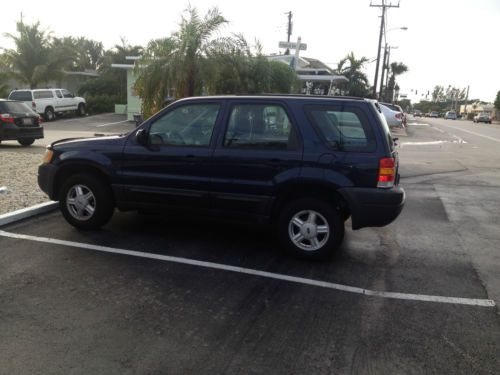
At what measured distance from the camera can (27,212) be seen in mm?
6484

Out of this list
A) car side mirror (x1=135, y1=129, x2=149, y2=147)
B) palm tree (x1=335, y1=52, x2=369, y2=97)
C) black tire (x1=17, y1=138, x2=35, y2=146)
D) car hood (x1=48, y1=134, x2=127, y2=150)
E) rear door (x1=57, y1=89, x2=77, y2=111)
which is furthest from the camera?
palm tree (x1=335, y1=52, x2=369, y2=97)

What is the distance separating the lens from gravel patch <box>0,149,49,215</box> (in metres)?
6.97

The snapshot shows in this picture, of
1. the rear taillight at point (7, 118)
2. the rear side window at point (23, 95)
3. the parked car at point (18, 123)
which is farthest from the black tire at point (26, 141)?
the rear side window at point (23, 95)

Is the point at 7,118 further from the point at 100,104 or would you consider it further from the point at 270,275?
the point at 100,104

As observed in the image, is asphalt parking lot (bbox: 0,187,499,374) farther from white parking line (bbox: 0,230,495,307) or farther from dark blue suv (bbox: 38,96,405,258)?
dark blue suv (bbox: 38,96,405,258)

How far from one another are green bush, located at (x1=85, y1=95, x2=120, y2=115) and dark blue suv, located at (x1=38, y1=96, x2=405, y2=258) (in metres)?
30.0

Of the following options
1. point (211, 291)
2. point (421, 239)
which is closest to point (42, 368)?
point (211, 291)

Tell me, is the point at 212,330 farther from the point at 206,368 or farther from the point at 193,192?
the point at 193,192

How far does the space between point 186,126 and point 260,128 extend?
93 centimetres

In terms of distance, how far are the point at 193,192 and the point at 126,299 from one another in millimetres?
1695

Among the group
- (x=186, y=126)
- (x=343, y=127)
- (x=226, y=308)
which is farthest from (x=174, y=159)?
(x=226, y=308)

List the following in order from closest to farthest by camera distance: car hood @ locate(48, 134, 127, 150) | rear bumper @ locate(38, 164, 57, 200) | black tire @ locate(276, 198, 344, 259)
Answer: black tire @ locate(276, 198, 344, 259) < car hood @ locate(48, 134, 127, 150) < rear bumper @ locate(38, 164, 57, 200)

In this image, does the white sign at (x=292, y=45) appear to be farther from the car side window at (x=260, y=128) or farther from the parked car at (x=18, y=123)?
the car side window at (x=260, y=128)

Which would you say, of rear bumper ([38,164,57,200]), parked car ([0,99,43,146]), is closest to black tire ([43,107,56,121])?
parked car ([0,99,43,146])
